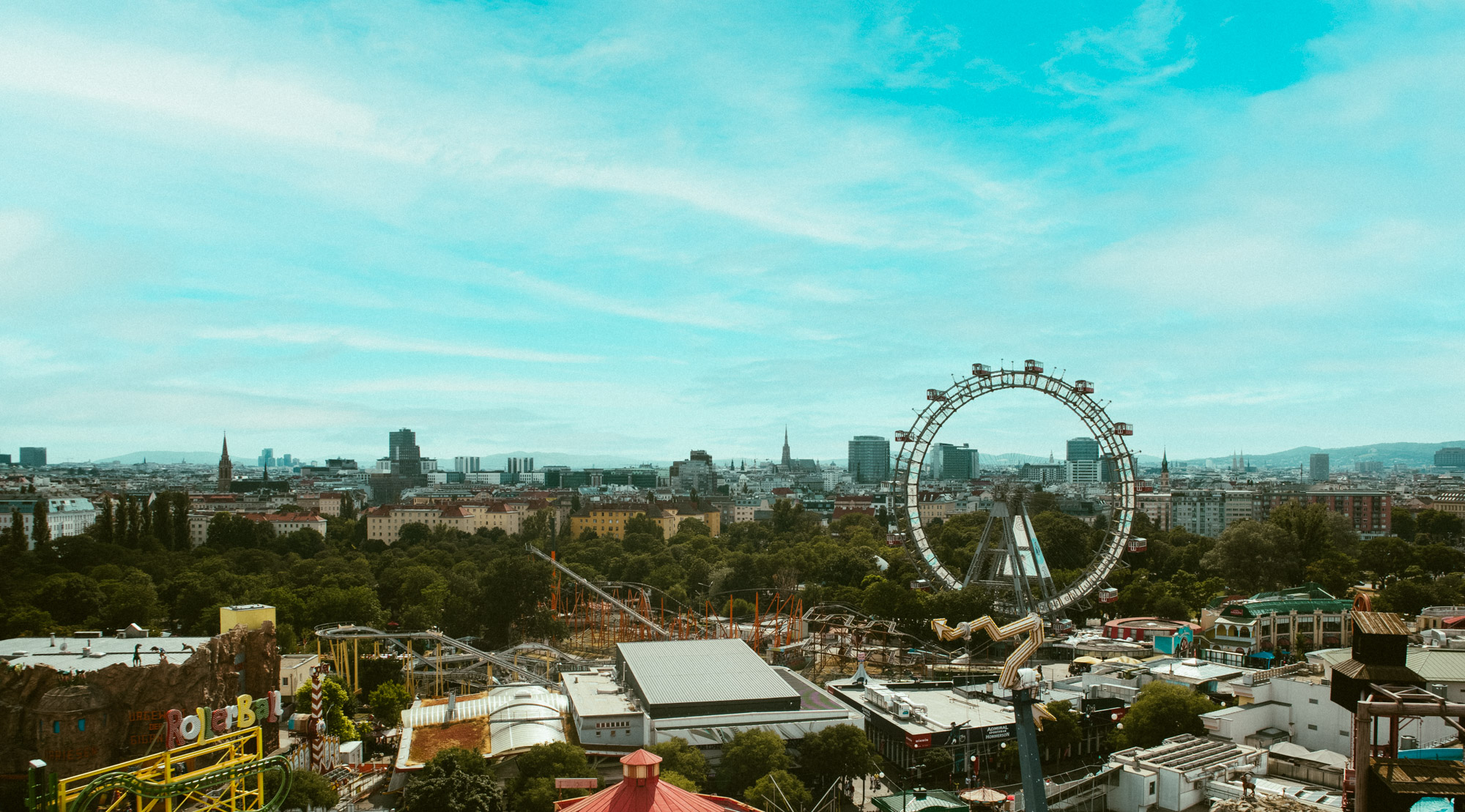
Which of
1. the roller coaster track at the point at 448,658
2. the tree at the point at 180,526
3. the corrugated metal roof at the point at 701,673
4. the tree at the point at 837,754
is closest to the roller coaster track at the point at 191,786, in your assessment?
the corrugated metal roof at the point at 701,673

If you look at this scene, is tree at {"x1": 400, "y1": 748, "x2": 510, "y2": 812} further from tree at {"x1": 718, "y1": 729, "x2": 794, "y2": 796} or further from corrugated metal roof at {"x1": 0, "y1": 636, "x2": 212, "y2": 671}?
corrugated metal roof at {"x1": 0, "y1": 636, "x2": 212, "y2": 671}

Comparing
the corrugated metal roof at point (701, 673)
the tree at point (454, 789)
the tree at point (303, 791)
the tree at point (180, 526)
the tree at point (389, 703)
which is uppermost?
the tree at point (180, 526)

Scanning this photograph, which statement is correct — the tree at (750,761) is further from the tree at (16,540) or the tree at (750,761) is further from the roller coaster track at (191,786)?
the tree at (16,540)

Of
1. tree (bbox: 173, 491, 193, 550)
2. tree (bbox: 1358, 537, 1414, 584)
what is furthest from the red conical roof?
tree (bbox: 173, 491, 193, 550)

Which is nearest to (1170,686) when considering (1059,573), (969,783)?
(969,783)

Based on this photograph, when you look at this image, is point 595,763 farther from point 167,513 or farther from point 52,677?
point 167,513
